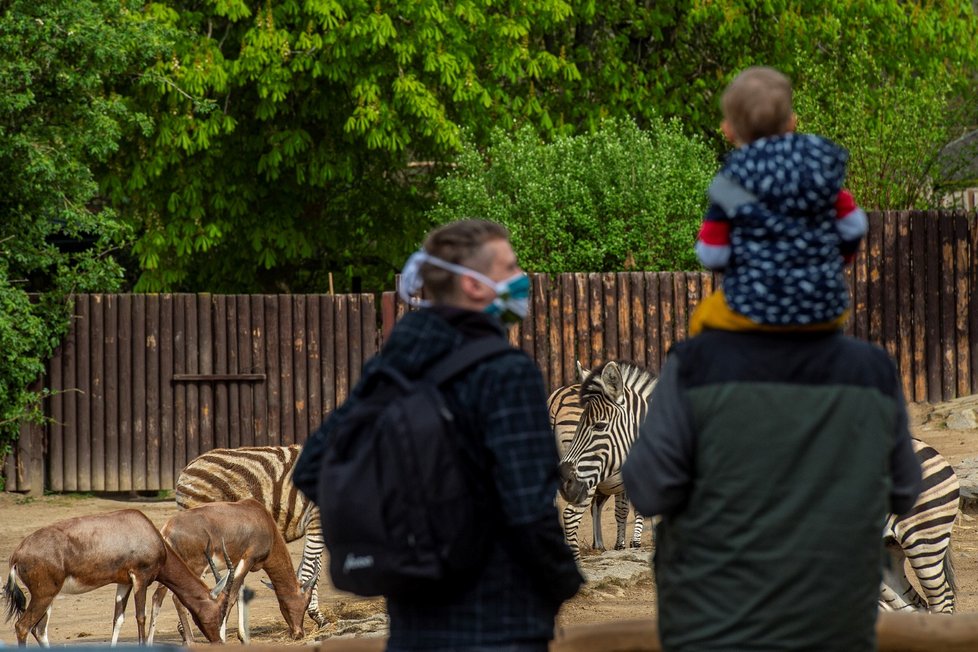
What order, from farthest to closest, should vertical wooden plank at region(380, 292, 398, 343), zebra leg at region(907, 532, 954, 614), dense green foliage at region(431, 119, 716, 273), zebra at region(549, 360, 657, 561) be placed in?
dense green foliage at region(431, 119, 716, 273)
vertical wooden plank at region(380, 292, 398, 343)
zebra at region(549, 360, 657, 561)
zebra leg at region(907, 532, 954, 614)

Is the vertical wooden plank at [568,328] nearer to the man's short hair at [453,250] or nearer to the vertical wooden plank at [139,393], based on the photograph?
the vertical wooden plank at [139,393]

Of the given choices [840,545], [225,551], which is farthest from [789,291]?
[225,551]

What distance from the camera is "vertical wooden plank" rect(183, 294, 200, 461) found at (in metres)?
17.0

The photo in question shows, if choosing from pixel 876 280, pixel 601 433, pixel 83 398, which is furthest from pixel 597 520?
pixel 83 398

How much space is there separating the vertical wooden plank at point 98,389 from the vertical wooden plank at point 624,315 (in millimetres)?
6356

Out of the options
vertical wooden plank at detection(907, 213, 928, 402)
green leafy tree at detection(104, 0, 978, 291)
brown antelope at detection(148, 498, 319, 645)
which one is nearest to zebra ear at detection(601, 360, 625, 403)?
brown antelope at detection(148, 498, 319, 645)

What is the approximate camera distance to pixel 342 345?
56.4 feet

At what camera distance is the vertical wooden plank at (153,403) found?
17.0 meters

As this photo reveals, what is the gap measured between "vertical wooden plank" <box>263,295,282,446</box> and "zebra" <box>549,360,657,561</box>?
5.77m

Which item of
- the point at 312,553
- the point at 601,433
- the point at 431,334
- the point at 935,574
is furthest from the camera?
the point at 601,433

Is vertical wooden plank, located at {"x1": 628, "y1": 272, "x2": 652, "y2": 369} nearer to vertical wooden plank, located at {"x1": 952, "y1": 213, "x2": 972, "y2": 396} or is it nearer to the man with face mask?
vertical wooden plank, located at {"x1": 952, "y1": 213, "x2": 972, "y2": 396}

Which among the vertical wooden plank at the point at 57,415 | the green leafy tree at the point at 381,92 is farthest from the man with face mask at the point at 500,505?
the green leafy tree at the point at 381,92

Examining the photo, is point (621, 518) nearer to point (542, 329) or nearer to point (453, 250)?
point (542, 329)

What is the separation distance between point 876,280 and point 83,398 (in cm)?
1006
